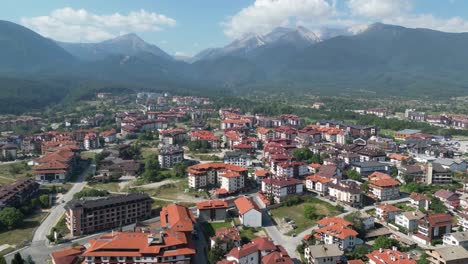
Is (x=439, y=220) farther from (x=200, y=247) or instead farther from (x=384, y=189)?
(x=200, y=247)

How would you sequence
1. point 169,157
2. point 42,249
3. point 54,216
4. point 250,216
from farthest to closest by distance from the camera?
point 169,157 → point 54,216 → point 250,216 → point 42,249

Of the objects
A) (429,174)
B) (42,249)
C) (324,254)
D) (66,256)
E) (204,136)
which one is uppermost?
(204,136)

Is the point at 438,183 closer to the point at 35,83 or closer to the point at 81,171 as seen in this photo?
the point at 81,171

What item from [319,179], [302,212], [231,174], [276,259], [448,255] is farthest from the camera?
[319,179]

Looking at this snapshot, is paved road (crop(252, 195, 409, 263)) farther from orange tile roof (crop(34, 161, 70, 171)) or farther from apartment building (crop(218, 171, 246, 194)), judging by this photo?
orange tile roof (crop(34, 161, 70, 171))

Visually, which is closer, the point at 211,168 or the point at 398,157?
the point at 211,168

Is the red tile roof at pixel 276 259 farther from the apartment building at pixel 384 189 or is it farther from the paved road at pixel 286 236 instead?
the apartment building at pixel 384 189

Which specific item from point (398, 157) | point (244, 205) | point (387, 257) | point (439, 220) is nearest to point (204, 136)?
point (398, 157)
